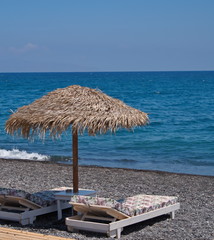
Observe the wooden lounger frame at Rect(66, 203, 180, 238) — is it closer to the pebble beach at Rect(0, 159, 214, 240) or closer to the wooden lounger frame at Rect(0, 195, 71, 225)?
the pebble beach at Rect(0, 159, 214, 240)

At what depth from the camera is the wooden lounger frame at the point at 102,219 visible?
7430 mm

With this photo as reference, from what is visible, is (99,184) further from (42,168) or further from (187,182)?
(42,168)

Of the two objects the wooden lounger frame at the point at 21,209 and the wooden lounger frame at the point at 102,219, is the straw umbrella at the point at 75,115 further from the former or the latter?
the wooden lounger frame at the point at 102,219

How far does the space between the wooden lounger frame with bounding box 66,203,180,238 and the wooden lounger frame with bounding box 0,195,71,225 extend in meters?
0.71

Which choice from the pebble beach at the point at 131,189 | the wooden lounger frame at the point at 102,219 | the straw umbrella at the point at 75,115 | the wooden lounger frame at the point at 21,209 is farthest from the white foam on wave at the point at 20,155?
the wooden lounger frame at the point at 102,219

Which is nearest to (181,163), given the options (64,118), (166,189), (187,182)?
(187,182)

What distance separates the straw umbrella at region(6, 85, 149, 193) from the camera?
776 centimetres

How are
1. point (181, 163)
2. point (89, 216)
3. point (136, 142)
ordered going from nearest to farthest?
point (89, 216) → point (181, 163) → point (136, 142)

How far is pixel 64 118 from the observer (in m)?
7.82

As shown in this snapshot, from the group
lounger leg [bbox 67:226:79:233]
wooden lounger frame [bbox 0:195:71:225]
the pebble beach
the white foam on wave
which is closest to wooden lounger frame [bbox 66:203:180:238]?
lounger leg [bbox 67:226:79:233]

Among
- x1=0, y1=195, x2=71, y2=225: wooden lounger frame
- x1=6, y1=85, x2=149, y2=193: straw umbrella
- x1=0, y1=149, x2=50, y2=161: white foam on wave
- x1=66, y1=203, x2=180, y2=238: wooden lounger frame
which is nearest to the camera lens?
x1=66, y1=203, x2=180, y2=238: wooden lounger frame

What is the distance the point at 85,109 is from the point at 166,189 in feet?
14.4

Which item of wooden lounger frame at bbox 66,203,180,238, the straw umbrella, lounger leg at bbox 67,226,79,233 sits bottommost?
lounger leg at bbox 67,226,79,233

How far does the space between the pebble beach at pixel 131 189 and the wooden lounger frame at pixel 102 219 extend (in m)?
0.13
